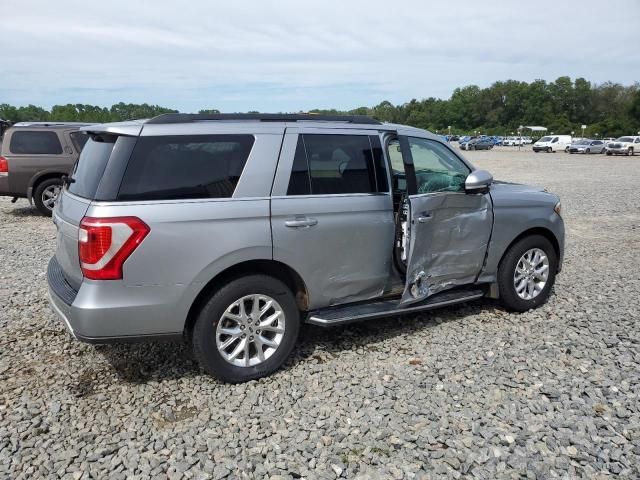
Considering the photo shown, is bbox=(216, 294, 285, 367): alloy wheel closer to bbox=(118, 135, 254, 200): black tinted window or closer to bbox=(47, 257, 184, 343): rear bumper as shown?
bbox=(47, 257, 184, 343): rear bumper

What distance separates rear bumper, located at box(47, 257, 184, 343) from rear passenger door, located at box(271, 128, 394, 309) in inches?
34.4

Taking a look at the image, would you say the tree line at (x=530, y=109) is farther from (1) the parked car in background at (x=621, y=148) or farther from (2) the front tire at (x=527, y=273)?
(2) the front tire at (x=527, y=273)

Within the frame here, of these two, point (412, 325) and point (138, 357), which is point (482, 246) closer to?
point (412, 325)

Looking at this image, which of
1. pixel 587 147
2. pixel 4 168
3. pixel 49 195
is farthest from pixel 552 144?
pixel 4 168

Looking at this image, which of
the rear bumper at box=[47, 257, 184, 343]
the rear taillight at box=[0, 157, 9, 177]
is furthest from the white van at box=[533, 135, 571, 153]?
the rear bumper at box=[47, 257, 184, 343]

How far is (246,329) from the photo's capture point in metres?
3.96

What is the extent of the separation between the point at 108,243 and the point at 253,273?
1.02 meters

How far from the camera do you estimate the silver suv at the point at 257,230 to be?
140 inches

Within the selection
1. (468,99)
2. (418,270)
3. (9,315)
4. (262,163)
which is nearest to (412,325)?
(418,270)

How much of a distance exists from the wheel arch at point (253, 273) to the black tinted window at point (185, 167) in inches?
21.1

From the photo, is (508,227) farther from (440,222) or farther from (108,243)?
(108,243)

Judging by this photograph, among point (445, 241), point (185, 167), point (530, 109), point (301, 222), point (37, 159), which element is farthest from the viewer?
point (530, 109)

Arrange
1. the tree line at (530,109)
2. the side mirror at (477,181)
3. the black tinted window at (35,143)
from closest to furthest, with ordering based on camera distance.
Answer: the side mirror at (477,181) < the black tinted window at (35,143) < the tree line at (530,109)

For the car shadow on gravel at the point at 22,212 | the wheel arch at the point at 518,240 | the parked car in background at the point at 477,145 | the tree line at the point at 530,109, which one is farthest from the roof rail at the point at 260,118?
the tree line at the point at 530,109
